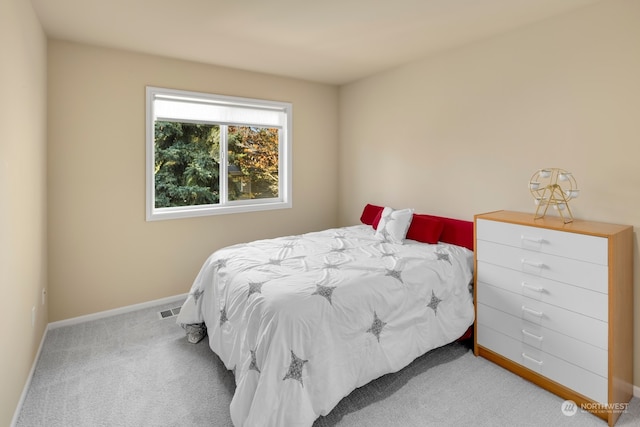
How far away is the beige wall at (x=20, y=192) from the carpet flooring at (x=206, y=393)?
0.71 ft

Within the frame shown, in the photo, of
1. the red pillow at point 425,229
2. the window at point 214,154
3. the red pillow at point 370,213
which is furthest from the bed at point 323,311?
the window at point 214,154

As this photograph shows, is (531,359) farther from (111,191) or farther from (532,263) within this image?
(111,191)

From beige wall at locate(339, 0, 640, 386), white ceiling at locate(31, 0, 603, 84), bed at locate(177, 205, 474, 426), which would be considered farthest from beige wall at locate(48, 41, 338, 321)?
beige wall at locate(339, 0, 640, 386)

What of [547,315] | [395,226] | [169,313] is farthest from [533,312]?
[169,313]

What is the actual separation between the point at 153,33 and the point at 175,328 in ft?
8.05

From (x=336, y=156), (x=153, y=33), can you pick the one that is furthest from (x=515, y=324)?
(x=153, y=33)

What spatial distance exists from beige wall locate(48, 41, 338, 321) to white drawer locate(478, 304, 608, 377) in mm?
2691

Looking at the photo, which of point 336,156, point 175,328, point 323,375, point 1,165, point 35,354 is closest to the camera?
point 1,165

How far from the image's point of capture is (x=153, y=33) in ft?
9.11

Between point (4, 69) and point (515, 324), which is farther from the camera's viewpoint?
point (515, 324)

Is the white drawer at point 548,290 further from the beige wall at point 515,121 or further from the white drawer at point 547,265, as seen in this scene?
the beige wall at point 515,121

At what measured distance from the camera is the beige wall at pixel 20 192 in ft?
5.68

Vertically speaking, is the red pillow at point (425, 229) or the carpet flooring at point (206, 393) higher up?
the red pillow at point (425, 229)

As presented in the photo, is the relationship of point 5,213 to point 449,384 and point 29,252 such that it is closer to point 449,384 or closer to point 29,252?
point 29,252
